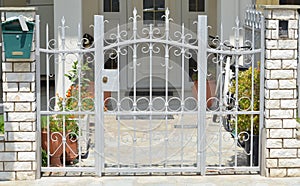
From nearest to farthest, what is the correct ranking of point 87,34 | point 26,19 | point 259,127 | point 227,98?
point 26,19 → point 259,127 → point 227,98 → point 87,34

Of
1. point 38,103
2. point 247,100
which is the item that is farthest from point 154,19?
point 38,103

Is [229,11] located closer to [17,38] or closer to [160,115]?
[160,115]

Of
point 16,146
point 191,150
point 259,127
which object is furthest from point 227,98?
point 16,146

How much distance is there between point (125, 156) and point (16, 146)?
1445 millimetres

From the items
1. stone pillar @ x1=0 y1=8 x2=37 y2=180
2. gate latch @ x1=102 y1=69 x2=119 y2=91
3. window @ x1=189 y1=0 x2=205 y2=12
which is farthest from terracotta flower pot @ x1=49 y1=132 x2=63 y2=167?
window @ x1=189 y1=0 x2=205 y2=12

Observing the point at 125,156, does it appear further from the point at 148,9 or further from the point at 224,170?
the point at 148,9

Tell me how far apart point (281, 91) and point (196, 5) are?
5179 millimetres

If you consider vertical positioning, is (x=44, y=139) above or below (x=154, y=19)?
below

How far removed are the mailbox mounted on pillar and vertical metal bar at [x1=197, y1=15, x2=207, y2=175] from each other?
5.95ft

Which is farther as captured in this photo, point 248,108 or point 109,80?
point 248,108

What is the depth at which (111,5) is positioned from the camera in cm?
1087

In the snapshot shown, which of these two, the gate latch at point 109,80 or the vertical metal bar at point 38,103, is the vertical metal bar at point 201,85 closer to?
the gate latch at point 109,80

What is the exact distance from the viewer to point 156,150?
7051 mm

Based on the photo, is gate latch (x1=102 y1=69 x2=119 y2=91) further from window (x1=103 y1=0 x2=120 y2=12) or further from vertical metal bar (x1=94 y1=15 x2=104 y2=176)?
window (x1=103 y1=0 x2=120 y2=12)
